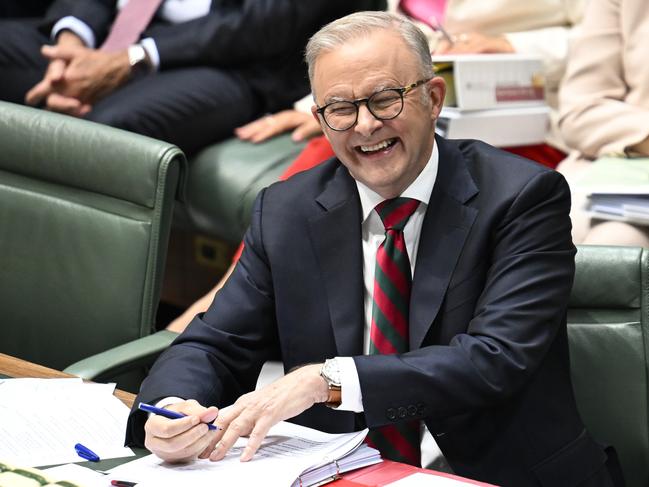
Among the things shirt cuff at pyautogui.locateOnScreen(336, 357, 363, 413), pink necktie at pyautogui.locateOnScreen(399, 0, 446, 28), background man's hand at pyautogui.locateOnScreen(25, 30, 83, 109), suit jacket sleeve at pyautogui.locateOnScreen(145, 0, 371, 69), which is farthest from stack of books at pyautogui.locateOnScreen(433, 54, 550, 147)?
shirt cuff at pyautogui.locateOnScreen(336, 357, 363, 413)

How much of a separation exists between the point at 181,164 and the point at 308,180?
39 cm

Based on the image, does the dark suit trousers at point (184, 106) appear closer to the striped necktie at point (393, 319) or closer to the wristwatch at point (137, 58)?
the wristwatch at point (137, 58)

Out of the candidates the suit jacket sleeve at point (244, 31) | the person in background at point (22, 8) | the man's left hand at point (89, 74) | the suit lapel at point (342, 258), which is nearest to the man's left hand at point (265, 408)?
the suit lapel at point (342, 258)

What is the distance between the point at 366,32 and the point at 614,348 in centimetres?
70

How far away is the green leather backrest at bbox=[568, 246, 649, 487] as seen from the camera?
1.90 metres

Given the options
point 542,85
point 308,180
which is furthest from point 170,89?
point 308,180

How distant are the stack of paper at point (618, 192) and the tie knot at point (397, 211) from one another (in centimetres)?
76

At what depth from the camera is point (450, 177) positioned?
1.89 m

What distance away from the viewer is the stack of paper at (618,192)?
2.45m

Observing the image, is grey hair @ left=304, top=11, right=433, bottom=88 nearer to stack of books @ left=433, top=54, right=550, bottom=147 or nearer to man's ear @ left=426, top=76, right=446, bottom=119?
man's ear @ left=426, top=76, right=446, bottom=119

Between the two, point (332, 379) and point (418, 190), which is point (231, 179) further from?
point (332, 379)

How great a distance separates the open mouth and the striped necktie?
5.4 inches

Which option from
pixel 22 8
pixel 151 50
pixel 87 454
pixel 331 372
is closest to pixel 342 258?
pixel 331 372

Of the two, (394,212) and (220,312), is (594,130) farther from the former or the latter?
(220,312)
